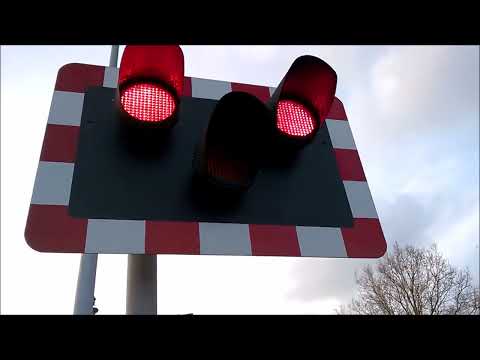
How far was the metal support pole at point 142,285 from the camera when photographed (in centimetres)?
131

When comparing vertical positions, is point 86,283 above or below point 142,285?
above

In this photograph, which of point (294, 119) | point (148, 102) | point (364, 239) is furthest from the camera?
point (364, 239)

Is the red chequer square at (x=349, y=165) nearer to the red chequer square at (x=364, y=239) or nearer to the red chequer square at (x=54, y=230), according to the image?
the red chequer square at (x=364, y=239)

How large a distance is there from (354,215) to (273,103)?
52 cm

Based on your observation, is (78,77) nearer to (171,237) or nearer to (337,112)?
(171,237)

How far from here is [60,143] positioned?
4.42 feet

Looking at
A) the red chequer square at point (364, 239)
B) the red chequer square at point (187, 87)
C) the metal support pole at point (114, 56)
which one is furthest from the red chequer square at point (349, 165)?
the metal support pole at point (114, 56)

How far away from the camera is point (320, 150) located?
62.5 inches

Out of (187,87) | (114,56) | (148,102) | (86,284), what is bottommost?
(148,102)

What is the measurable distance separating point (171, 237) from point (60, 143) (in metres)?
0.50

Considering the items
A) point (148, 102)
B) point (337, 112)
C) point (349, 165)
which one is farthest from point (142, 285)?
point (337, 112)
